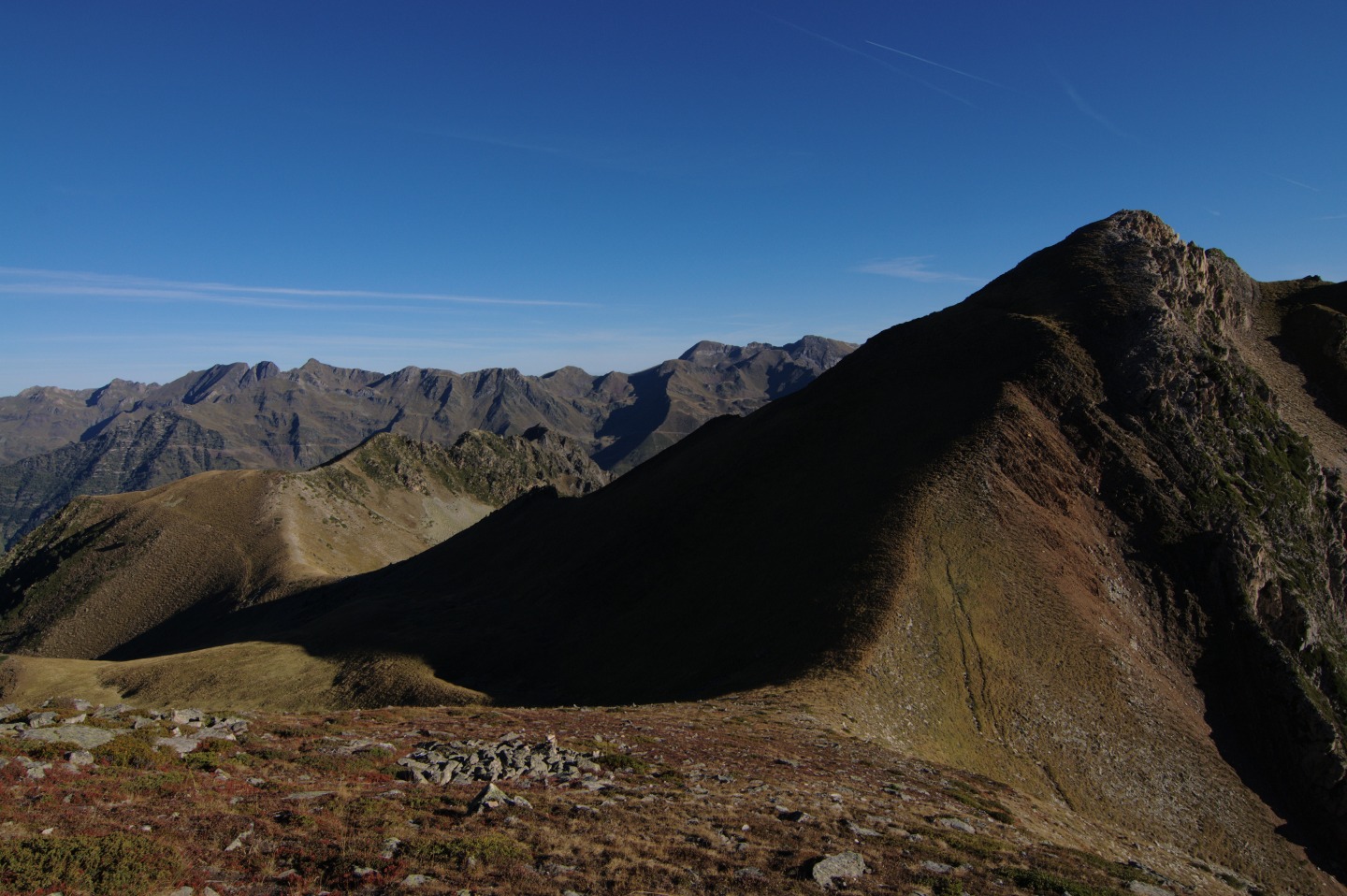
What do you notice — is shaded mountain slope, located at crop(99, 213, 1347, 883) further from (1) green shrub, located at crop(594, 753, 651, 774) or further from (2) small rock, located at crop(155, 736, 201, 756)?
(2) small rock, located at crop(155, 736, 201, 756)

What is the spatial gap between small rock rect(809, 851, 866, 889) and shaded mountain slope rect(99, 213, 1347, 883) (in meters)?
24.9

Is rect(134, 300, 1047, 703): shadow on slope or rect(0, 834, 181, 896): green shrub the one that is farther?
rect(134, 300, 1047, 703): shadow on slope

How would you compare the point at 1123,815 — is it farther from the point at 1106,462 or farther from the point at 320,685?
the point at 320,685

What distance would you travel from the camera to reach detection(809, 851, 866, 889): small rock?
1797 cm

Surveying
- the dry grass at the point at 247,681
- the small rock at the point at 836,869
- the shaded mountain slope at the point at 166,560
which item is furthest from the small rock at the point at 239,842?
the shaded mountain slope at the point at 166,560

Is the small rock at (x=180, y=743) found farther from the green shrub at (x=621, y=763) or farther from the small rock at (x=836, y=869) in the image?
the small rock at (x=836, y=869)

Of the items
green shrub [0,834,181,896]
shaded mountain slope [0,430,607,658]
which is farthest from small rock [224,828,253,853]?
shaded mountain slope [0,430,607,658]

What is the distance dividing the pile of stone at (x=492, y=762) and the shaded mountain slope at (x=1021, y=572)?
77.6ft

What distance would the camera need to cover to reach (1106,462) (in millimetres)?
80250

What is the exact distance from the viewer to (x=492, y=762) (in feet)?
80.2

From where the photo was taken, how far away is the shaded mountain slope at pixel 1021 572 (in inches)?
2012

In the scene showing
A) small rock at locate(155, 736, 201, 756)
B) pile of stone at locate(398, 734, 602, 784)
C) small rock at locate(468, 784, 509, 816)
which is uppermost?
small rock at locate(155, 736, 201, 756)

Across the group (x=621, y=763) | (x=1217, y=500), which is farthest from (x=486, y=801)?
(x=1217, y=500)

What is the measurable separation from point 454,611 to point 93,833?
279 ft
